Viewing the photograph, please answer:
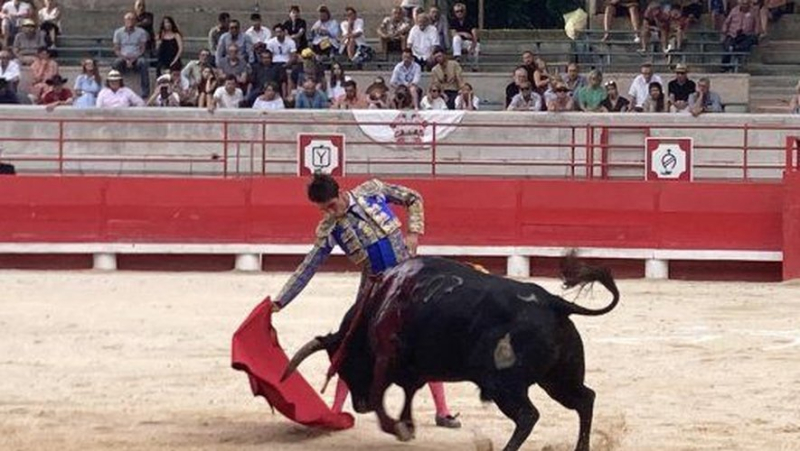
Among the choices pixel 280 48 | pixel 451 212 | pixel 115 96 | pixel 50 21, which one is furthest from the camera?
pixel 50 21

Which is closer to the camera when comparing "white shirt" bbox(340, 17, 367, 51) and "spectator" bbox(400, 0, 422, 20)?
"white shirt" bbox(340, 17, 367, 51)

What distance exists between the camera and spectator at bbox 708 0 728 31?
26438 mm

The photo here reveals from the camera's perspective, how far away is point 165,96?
75.5 feet

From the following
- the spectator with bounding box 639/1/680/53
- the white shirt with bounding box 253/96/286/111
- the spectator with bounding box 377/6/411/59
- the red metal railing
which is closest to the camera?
the red metal railing

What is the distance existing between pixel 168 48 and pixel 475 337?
627 inches

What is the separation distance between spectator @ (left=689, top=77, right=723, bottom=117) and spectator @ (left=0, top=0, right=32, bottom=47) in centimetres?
810

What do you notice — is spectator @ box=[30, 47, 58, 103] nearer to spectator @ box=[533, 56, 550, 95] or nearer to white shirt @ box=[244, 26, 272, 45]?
white shirt @ box=[244, 26, 272, 45]

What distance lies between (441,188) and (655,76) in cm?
449

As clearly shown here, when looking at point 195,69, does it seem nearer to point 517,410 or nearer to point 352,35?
point 352,35

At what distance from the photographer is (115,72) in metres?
22.8

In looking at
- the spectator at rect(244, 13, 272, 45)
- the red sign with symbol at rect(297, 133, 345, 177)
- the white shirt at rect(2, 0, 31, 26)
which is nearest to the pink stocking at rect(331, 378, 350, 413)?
the red sign with symbol at rect(297, 133, 345, 177)

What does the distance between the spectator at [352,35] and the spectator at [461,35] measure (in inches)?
45.2

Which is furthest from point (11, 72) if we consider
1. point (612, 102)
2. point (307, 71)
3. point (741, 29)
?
point (741, 29)

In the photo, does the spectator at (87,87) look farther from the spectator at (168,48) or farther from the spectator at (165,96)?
the spectator at (168,48)
